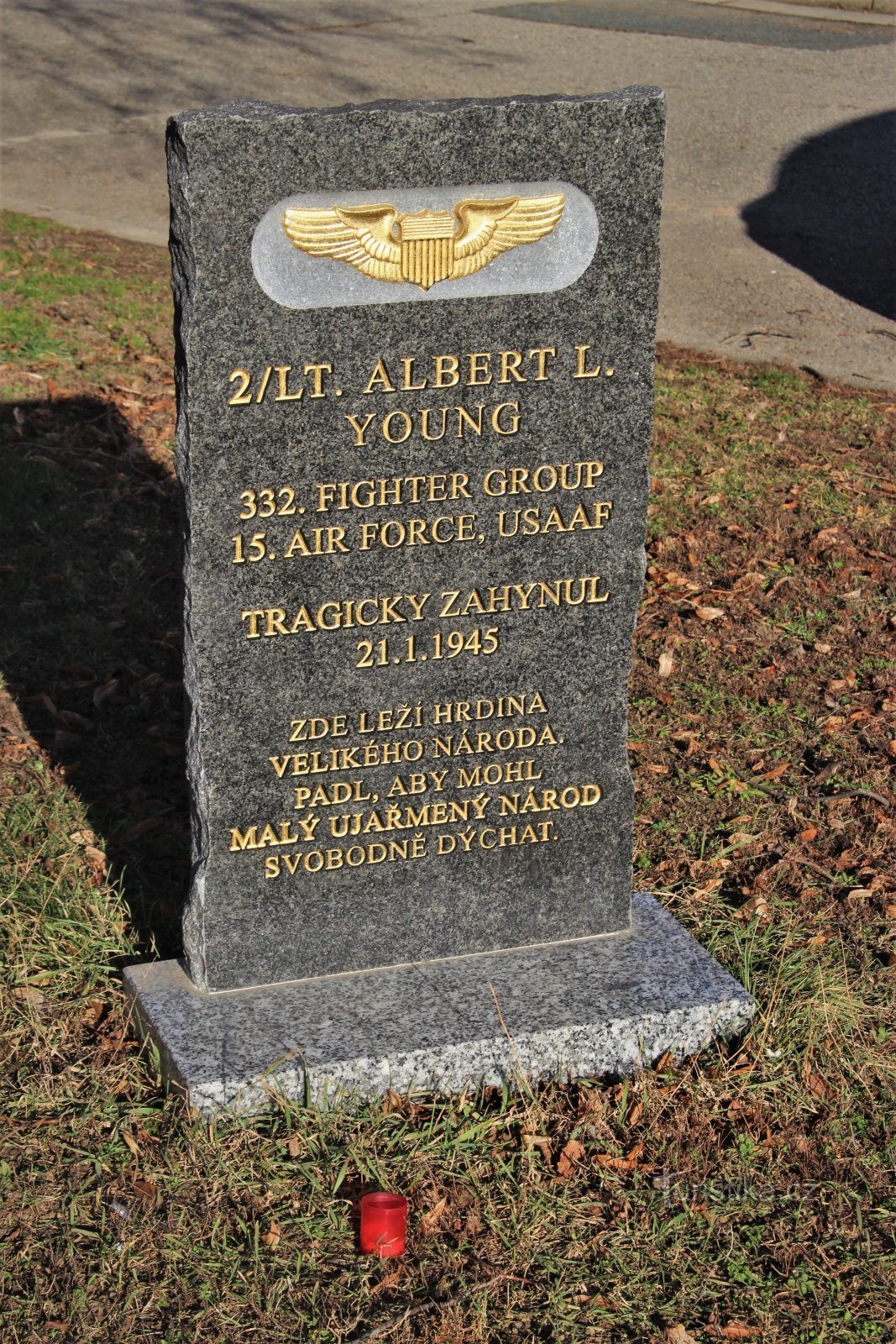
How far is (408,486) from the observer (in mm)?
3502

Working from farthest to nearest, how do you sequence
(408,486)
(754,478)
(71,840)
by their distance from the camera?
(754,478), (71,840), (408,486)

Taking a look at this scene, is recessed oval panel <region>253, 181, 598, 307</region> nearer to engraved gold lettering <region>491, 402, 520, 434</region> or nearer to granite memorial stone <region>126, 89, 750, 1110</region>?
granite memorial stone <region>126, 89, 750, 1110</region>

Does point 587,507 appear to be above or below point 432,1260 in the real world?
above

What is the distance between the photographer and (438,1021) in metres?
3.61

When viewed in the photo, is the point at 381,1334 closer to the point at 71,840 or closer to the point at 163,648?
the point at 71,840

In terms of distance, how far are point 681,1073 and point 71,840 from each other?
1.82 meters

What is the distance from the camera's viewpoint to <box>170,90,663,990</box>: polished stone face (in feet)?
10.7

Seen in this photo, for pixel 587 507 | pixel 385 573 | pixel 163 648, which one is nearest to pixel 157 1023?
pixel 385 573

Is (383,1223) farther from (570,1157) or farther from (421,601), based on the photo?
(421,601)

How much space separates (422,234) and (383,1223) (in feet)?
6.65

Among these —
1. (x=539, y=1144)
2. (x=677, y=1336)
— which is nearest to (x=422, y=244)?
(x=539, y=1144)

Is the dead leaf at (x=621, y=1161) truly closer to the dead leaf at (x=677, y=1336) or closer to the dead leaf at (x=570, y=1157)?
the dead leaf at (x=570, y=1157)

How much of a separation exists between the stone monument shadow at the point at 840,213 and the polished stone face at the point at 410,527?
5836 mm

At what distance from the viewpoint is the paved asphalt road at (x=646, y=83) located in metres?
9.05
